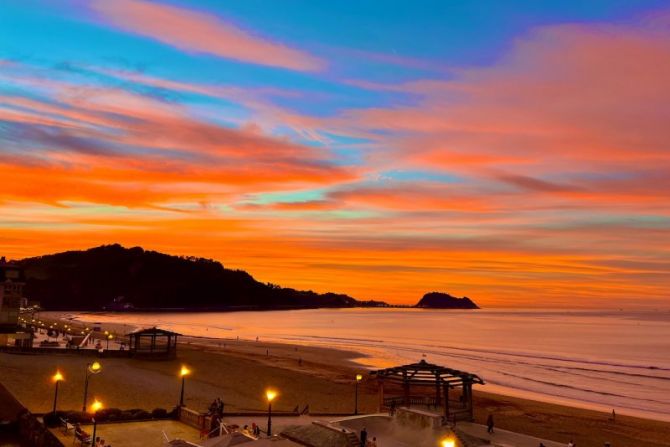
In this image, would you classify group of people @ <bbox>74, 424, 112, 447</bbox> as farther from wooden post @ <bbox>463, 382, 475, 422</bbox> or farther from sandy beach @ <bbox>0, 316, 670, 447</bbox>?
wooden post @ <bbox>463, 382, 475, 422</bbox>

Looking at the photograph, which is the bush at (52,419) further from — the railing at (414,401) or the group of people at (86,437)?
the railing at (414,401)

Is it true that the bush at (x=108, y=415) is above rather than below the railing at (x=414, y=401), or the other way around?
below

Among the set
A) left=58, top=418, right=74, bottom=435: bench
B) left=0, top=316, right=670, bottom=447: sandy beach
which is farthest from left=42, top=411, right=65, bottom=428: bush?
left=0, top=316, right=670, bottom=447: sandy beach

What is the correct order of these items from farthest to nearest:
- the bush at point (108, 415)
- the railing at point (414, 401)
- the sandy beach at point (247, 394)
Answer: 1. the sandy beach at point (247, 394)
2. the railing at point (414, 401)
3. the bush at point (108, 415)

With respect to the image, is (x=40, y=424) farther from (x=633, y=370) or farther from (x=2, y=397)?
(x=633, y=370)

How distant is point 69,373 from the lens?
39.1 m

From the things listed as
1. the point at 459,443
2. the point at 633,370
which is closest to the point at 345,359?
the point at 633,370

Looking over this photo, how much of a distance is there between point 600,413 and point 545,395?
865cm

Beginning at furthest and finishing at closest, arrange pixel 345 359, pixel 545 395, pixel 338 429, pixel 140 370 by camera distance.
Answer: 1. pixel 345 359
2. pixel 545 395
3. pixel 140 370
4. pixel 338 429

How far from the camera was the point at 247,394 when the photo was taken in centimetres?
4103

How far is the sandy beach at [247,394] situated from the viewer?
33466 mm

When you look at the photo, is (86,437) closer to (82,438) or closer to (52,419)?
(82,438)

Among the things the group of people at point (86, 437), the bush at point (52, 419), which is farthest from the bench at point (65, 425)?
the group of people at point (86, 437)

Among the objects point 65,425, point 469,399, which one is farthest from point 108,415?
point 469,399
